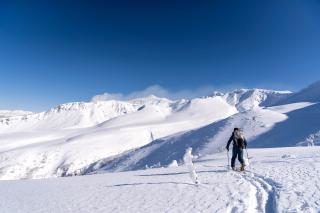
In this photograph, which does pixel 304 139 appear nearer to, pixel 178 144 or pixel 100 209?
pixel 178 144

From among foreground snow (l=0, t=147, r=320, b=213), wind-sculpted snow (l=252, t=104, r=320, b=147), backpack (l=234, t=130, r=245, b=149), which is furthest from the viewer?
wind-sculpted snow (l=252, t=104, r=320, b=147)

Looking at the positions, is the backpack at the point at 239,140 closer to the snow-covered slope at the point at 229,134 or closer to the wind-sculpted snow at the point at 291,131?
the wind-sculpted snow at the point at 291,131

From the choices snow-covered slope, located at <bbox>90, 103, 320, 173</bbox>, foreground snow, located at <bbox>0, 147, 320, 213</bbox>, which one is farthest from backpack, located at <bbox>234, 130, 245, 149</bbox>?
snow-covered slope, located at <bbox>90, 103, 320, 173</bbox>

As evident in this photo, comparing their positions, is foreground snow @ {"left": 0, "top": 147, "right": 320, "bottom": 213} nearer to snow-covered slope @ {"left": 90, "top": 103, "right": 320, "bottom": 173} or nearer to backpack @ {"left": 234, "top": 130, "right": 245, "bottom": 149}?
backpack @ {"left": 234, "top": 130, "right": 245, "bottom": 149}

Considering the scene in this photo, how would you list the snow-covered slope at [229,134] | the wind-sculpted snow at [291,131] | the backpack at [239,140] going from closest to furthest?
1. the backpack at [239,140]
2. the wind-sculpted snow at [291,131]
3. the snow-covered slope at [229,134]

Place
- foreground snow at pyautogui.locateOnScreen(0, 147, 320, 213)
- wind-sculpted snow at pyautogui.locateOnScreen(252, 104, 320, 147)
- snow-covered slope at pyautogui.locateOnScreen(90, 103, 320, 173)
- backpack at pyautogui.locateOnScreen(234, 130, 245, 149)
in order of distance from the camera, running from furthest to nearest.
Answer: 1. snow-covered slope at pyautogui.locateOnScreen(90, 103, 320, 173)
2. wind-sculpted snow at pyautogui.locateOnScreen(252, 104, 320, 147)
3. backpack at pyautogui.locateOnScreen(234, 130, 245, 149)
4. foreground snow at pyautogui.locateOnScreen(0, 147, 320, 213)

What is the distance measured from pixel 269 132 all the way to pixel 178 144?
21.0 m

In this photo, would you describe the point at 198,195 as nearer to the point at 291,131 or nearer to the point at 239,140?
the point at 239,140

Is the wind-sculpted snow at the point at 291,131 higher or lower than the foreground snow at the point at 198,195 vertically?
higher

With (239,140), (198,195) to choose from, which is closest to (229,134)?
(239,140)

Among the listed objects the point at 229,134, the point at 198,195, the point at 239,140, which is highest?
the point at 229,134

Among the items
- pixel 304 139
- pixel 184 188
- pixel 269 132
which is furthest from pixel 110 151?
pixel 184 188

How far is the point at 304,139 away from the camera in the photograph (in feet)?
198

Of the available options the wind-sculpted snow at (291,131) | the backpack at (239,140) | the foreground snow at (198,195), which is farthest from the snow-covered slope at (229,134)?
the foreground snow at (198,195)
